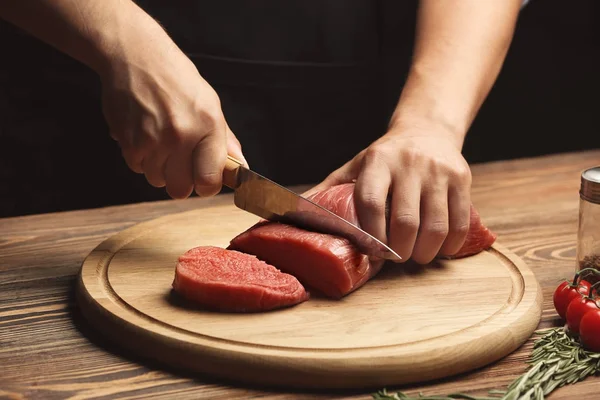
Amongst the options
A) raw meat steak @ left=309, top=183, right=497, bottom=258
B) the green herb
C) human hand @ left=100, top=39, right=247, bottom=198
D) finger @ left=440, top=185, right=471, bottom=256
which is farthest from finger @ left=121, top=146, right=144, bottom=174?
the green herb

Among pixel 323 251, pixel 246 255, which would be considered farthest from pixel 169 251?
pixel 323 251

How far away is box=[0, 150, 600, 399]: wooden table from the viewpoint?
179cm

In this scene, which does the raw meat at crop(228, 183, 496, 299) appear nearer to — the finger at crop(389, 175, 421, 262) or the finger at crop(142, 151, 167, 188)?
the finger at crop(389, 175, 421, 262)

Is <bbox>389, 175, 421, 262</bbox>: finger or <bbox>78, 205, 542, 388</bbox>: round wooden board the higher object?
<bbox>389, 175, 421, 262</bbox>: finger

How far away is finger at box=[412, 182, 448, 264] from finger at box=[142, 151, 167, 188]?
76 centimetres

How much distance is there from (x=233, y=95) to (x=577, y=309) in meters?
1.84

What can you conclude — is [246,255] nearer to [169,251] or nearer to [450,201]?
[169,251]

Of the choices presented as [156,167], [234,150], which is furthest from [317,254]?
[156,167]

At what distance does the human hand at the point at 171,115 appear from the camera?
2260 mm

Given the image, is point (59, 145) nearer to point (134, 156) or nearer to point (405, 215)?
point (134, 156)

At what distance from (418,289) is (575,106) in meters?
3.44

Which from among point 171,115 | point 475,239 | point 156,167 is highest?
point 171,115

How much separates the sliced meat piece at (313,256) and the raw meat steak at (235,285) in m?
0.07

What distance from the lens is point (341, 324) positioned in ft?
6.47
